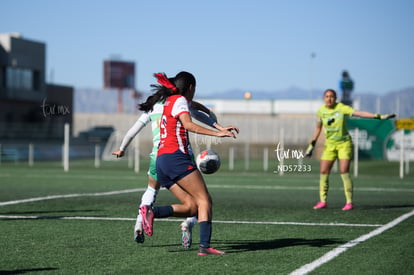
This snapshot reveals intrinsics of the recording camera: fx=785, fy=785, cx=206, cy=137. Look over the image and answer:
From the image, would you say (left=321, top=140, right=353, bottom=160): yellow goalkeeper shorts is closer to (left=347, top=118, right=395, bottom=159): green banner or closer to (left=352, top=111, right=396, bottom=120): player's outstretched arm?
(left=352, top=111, right=396, bottom=120): player's outstretched arm

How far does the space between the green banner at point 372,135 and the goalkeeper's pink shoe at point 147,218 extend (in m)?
29.6

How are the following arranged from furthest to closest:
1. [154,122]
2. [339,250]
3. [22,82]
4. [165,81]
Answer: [22,82]
[154,122]
[339,250]
[165,81]

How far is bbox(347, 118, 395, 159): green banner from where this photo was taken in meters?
37.3

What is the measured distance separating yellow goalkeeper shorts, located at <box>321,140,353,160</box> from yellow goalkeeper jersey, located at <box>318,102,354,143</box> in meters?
0.08

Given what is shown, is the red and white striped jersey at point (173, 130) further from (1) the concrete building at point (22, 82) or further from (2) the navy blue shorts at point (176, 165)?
(1) the concrete building at point (22, 82)

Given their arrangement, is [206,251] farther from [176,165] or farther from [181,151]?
[181,151]

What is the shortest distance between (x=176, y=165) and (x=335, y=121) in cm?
695

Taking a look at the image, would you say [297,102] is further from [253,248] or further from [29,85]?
[253,248]

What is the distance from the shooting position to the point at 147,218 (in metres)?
8.30

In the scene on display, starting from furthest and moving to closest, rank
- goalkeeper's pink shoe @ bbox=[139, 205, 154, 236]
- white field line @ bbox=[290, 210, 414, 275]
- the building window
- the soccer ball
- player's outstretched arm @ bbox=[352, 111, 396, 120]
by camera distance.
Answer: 1. the building window
2. player's outstretched arm @ bbox=[352, 111, 396, 120]
3. the soccer ball
4. goalkeeper's pink shoe @ bbox=[139, 205, 154, 236]
5. white field line @ bbox=[290, 210, 414, 275]

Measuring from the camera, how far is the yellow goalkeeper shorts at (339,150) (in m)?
14.3

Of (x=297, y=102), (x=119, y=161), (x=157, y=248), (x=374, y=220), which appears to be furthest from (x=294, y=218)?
(x=297, y=102)

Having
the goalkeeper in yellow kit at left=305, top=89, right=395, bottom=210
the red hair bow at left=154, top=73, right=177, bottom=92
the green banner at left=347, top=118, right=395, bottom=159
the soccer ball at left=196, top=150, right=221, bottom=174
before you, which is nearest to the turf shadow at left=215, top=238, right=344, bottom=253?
the soccer ball at left=196, top=150, right=221, bottom=174

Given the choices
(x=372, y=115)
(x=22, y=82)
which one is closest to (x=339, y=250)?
(x=372, y=115)
